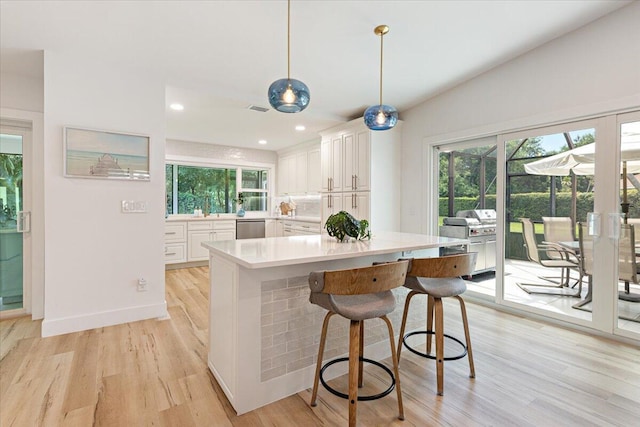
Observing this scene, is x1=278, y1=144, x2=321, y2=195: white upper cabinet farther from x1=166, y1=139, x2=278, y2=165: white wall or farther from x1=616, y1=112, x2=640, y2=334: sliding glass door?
x1=616, y1=112, x2=640, y2=334: sliding glass door

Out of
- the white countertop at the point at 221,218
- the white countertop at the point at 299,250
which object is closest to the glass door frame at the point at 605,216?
the white countertop at the point at 299,250

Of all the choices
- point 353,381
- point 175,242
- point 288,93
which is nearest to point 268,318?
point 353,381

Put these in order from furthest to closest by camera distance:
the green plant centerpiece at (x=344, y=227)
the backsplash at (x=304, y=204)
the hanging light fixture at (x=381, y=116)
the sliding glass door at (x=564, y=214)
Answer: the backsplash at (x=304, y=204) → the sliding glass door at (x=564, y=214) → the hanging light fixture at (x=381, y=116) → the green plant centerpiece at (x=344, y=227)

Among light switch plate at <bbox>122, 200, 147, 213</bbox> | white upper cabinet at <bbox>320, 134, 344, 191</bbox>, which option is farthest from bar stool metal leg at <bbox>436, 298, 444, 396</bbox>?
white upper cabinet at <bbox>320, 134, 344, 191</bbox>

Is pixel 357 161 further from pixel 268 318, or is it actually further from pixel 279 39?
pixel 268 318


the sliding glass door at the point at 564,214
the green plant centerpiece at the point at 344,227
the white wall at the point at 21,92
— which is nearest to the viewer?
the green plant centerpiece at the point at 344,227

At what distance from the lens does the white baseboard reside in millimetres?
2814

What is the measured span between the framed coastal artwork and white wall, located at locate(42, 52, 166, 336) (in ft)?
0.20

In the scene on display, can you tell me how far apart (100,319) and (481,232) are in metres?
4.34

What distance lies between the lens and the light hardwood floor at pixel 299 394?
1754mm

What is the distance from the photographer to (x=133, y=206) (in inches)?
124

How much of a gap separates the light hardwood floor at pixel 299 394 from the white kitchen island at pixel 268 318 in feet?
0.40

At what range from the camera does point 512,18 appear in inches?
109

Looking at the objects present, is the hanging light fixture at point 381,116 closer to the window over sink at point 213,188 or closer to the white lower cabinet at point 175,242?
the white lower cabinet at point 175,242
